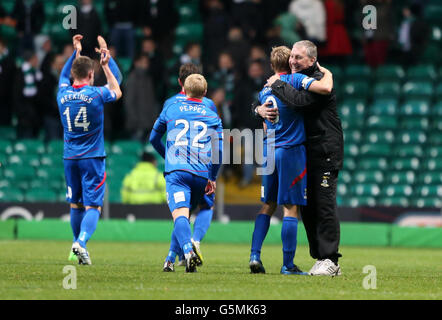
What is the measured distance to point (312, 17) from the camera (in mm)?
21344

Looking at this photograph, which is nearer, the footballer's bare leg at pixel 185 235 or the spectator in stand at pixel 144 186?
the footballer's bare leg at pixel 185 235

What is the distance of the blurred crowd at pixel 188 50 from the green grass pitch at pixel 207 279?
743cm

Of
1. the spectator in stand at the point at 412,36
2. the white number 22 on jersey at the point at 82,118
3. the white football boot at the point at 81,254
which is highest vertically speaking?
the spectator in stand at the point at 412,36

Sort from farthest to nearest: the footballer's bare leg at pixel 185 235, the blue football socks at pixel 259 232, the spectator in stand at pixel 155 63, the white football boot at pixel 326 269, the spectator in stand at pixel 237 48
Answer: the spectator in stand at pixel 155 63, the spectator in stand at pixel 237 48, the blue football socks at pixel 259 232, the white football boot at pixel 326 269, the footballer's bare leg at pixel 185 235

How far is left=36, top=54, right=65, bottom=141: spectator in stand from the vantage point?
21.1 meters

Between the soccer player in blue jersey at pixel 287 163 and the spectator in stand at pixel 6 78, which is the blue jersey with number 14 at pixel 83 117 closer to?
the soccer player in blue jersey at pixel 287 163

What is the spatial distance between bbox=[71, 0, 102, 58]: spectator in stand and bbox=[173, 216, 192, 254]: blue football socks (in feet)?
39.2

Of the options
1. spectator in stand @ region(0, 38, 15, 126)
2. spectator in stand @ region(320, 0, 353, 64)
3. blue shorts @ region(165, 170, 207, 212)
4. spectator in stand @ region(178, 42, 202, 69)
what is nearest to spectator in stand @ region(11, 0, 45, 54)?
spectator in stand @ region(0, 38, 15, 126)

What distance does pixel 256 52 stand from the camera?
20.3 meters

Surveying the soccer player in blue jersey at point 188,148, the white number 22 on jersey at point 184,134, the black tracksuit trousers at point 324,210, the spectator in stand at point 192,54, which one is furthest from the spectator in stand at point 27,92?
the black tracksuit trousers at point 324,210

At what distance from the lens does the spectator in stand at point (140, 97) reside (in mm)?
20938

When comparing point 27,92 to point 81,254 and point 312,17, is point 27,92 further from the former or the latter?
point 81,254

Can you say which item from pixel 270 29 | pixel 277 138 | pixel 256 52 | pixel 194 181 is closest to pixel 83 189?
pixel 194 181

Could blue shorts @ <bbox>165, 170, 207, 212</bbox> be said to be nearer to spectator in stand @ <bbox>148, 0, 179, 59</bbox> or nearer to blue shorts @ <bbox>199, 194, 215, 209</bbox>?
blue shorts @ <bbox>199, 194, 215, 209</bbox>
